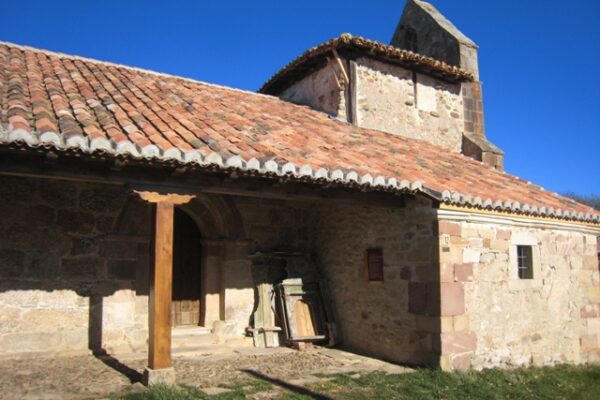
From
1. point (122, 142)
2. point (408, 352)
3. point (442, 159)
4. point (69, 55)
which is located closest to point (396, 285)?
point (408, 352)

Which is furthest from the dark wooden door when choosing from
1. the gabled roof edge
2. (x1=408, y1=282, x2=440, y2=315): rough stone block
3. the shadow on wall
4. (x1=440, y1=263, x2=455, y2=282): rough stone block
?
(x1=440, y1=263, x2=455, y2=282): rough stone block

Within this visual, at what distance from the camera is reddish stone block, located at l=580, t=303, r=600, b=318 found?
28.7 ft

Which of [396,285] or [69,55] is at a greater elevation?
[69,55]

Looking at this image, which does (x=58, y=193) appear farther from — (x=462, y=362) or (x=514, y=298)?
(x=514, y=298)

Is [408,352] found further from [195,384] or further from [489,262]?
[195,384]

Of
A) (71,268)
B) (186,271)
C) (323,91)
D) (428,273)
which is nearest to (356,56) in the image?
(323,91)

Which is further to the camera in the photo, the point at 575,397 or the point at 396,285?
the point at 396,285

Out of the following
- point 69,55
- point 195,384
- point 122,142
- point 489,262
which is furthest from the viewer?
point 69,55

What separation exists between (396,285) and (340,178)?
2.20 meters

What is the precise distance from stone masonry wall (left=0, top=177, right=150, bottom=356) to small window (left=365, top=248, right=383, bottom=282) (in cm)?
337

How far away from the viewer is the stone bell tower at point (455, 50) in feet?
38.4

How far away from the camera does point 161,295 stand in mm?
5301

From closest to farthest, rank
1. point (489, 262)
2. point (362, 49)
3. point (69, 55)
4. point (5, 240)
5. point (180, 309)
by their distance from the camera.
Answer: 1. point (5, 240)
2. point (489, 262)
3. point (180, 309)
4. point (69, 55)
5. point (362, 49)

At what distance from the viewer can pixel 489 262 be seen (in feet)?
24.0
